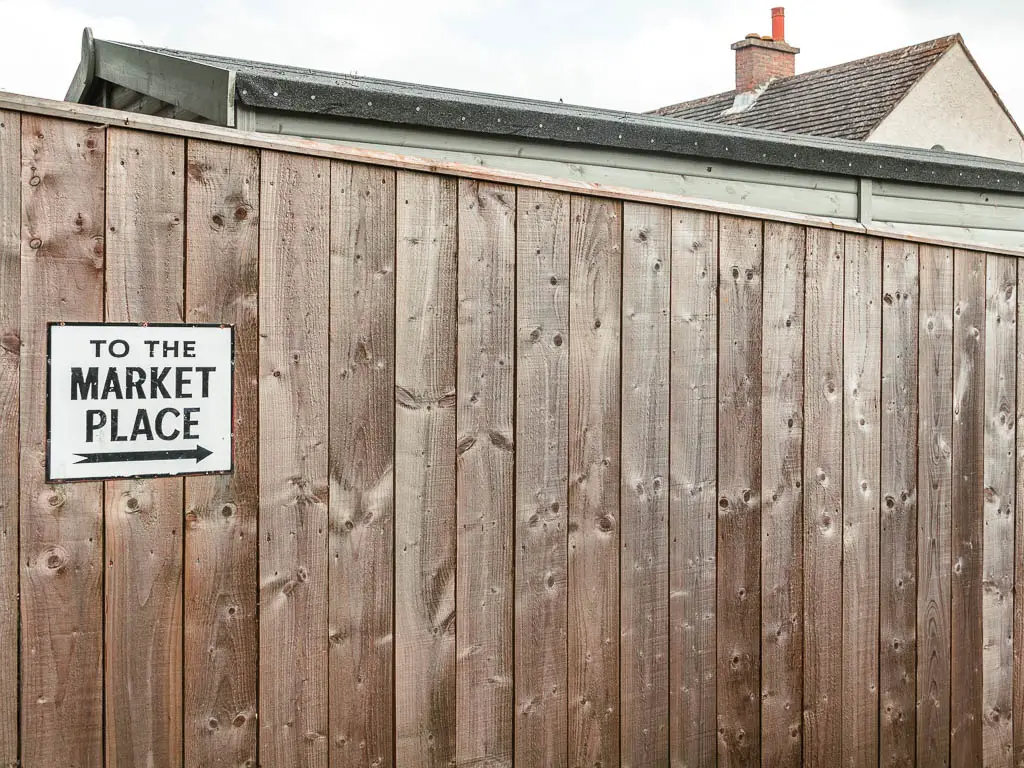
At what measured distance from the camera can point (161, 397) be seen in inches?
84.4

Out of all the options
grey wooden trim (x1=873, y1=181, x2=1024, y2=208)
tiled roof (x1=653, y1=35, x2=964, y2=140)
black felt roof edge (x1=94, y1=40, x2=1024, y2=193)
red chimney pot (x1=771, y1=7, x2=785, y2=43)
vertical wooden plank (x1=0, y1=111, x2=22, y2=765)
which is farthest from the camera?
red chimney pot (x1=771, y1=7, x2=785, y2=43)

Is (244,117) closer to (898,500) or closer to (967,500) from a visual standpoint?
(898,500)

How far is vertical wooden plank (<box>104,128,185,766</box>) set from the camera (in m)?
2.12

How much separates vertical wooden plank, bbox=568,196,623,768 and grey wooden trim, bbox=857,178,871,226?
2.27 m

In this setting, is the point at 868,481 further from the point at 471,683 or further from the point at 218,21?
the point at 218,21

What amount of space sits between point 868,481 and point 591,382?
112 cm

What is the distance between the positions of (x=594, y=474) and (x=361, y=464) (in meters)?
0.66

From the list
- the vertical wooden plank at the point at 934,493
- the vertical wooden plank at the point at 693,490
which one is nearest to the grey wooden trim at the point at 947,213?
the vertical wooden plank at the point at 934,493

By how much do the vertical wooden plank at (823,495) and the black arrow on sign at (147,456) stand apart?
1819 millimetres

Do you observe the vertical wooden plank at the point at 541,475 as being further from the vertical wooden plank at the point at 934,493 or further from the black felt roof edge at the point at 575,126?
the vertical wooden plank at the point at 934,493

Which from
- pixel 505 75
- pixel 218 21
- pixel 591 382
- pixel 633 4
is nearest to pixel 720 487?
pixel 591 382

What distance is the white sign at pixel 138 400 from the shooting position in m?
2.06

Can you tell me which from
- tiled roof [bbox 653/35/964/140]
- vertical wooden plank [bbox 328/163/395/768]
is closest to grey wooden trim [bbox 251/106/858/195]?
vertical wooden plank [bbox 328/163/395/768]

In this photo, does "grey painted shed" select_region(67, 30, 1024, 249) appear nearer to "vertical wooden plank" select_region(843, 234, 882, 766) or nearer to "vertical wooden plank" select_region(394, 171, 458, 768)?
"vertical wooden plank" select_region(843, 234, 882, 766)
